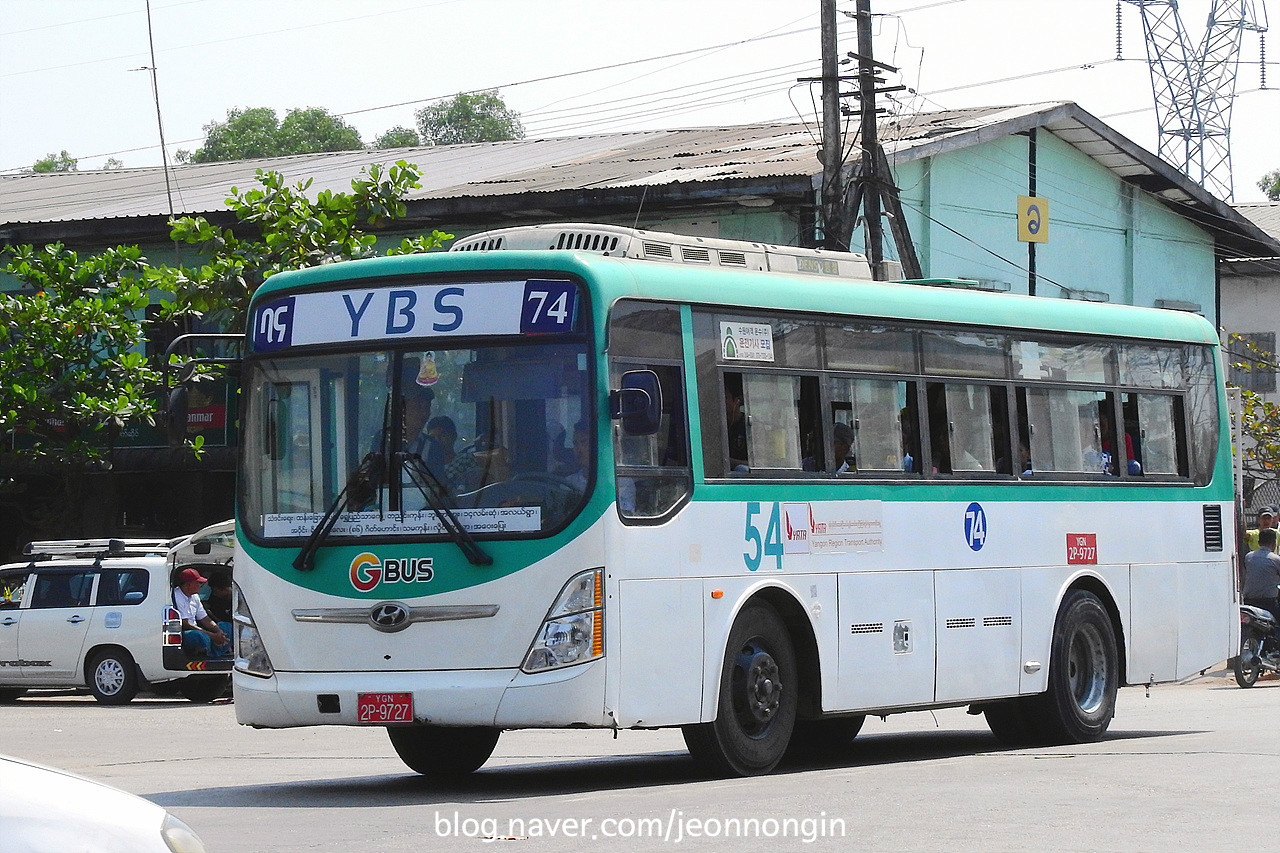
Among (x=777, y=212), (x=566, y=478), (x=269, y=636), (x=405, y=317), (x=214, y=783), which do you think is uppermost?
(x=777, y=212)

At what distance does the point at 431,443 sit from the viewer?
10703mm

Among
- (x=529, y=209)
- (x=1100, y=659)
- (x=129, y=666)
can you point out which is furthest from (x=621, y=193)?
(x=1100, y=659)

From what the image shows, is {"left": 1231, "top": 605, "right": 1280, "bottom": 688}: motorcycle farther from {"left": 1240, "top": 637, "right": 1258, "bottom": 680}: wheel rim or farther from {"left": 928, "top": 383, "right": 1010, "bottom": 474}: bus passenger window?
{"left": 928, "top": 383, "right": 1010, "bottom": 474}: bus passenger window

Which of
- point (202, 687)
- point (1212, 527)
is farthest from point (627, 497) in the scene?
point (202, 687)

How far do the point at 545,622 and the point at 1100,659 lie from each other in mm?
5937

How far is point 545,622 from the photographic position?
34.0ft

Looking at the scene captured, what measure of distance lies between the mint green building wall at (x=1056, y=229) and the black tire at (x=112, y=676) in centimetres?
1207

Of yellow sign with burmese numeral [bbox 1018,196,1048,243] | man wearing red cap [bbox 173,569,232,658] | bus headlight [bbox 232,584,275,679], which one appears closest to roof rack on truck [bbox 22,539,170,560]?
man wearing red cap [bbox 173,569,232,658]

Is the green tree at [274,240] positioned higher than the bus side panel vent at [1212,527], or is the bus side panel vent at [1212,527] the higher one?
the green tree at [274,240]

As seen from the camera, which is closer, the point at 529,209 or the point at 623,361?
the point at 623,361

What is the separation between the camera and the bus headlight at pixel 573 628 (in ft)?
33.9

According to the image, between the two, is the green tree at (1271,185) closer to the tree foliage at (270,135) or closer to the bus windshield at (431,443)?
the tree foliage at (270,135)

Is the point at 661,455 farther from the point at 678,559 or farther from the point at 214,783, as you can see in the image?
the point at 214,783

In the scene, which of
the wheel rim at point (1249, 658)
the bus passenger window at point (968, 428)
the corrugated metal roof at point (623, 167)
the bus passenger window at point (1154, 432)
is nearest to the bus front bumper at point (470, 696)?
the bus passenger window at point (968, 428)
